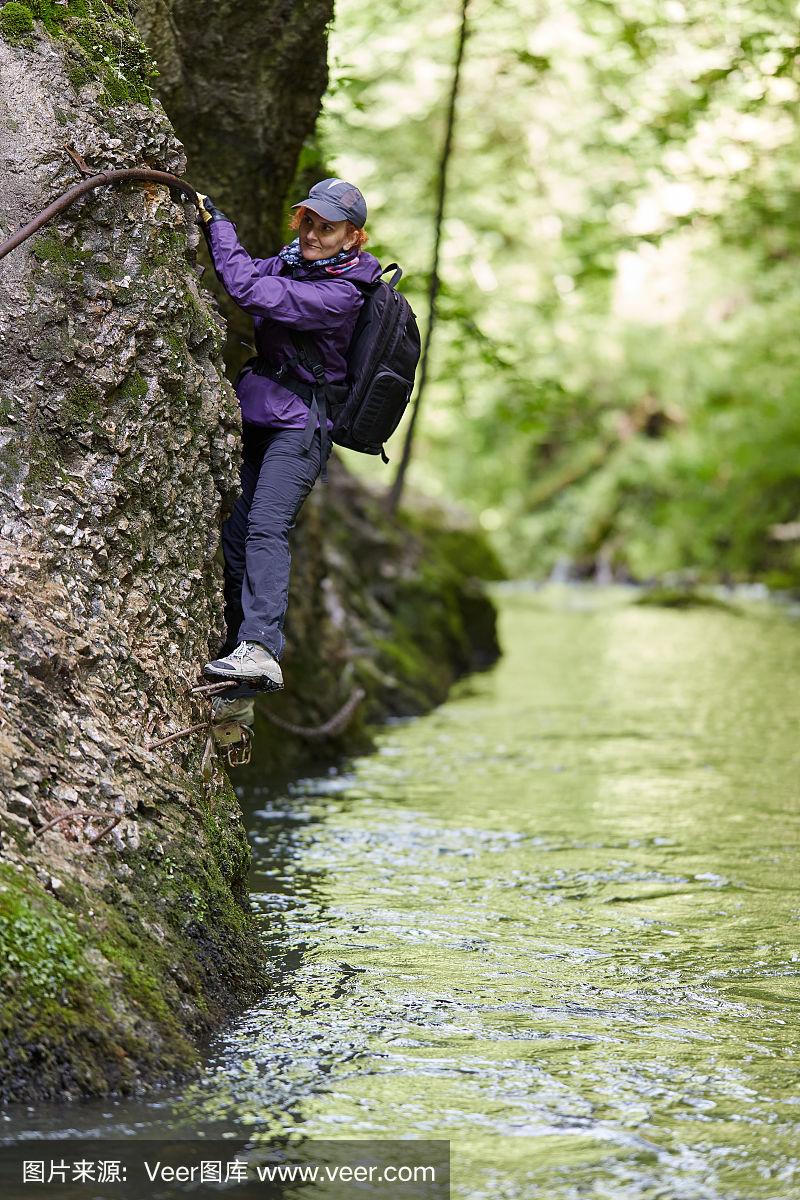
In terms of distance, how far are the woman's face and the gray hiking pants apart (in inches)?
28.9

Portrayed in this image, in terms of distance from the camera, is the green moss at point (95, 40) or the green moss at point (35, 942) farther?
the green moss at point (95, 40)

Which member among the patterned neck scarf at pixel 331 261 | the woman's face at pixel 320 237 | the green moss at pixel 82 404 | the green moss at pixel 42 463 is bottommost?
the green moss at pixel 42 463

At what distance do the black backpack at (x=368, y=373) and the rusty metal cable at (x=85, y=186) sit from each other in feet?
2.78

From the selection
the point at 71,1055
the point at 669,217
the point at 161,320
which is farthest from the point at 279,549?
the point at 669,217

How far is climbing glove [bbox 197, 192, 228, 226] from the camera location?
→ 5.78 m

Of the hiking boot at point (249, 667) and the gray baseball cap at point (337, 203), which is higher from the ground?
the gray baseball cap at point (337, 203)

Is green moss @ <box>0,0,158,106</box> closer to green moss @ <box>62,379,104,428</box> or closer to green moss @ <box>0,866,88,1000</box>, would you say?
green moss @ <box>62,379,104,428</box>

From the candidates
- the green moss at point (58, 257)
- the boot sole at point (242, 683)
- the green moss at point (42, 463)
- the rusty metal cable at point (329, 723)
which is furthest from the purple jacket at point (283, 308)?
the rusty metal cable at point (329, 723)

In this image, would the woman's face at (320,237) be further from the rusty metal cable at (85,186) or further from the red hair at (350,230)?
the rusty metal cable at (85,186)

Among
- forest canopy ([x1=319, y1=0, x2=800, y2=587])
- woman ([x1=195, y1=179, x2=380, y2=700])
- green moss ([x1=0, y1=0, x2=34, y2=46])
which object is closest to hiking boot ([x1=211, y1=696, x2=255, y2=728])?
woman ([x1=195, y1=179, x2=380, y2=700])

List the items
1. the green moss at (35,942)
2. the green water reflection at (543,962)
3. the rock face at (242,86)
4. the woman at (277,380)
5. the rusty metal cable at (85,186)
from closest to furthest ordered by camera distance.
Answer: the green moss at (35,942)
the green water reflection at (543,962)
the rusty metal cable at (85,186)
the woman at (277,380)
the rock face at (242,86)

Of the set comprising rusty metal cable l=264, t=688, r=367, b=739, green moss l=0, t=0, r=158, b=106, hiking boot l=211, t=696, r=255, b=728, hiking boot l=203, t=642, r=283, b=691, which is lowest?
Answer: rusty metal cable l=264, t=688, r=367, b=739

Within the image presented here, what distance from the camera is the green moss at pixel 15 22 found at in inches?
207

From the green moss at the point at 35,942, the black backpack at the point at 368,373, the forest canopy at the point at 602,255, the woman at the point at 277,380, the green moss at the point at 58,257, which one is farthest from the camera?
the forest canopy at the point at 602,255
